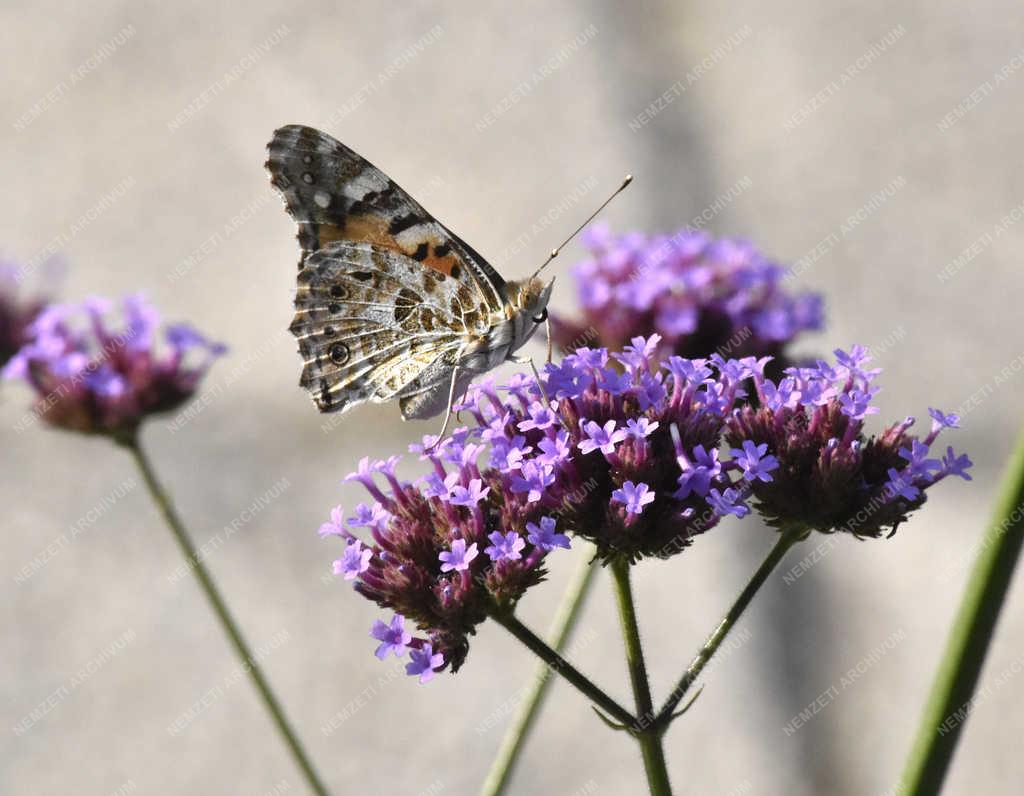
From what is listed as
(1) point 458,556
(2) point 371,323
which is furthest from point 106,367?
(1) point 458,556

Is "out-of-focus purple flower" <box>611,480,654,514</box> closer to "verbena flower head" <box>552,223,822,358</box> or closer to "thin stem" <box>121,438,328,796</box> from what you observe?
"thin stem" <box>121,438,328,796</box>

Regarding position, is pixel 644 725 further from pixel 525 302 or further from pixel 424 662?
pixel 525 302

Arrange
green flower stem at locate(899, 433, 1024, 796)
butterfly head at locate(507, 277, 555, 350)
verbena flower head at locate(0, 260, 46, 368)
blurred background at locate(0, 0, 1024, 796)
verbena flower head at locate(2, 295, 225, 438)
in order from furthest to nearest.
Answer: blurred background at locate(0, 0, 1024, 796)
verbena flower head at locate(0, 260, 46, 368)
verbena flower head at locate(2, 295, 225, 438)
butterfly head at locate(507, 277, 555, 350)
green flower stem at locate(899, 433, 1024, 796)

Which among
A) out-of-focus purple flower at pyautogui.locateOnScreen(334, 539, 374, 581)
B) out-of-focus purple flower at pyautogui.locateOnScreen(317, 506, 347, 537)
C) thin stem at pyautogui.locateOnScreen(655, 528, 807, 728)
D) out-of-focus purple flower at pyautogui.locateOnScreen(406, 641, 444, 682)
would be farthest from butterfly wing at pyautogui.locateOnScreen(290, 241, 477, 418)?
thin stem at pyautogui.locateOnScreen(655, 528, 807, 728)

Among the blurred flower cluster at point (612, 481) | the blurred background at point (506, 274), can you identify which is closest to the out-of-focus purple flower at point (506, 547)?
the blurred flower cluster at point (612, 481)

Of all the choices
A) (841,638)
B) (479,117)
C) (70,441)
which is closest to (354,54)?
(479,117)

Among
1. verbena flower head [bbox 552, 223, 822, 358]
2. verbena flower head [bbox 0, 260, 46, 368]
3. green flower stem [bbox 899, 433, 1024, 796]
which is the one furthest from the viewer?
verbena flower head [bbox 0, 260, 46, 368]
